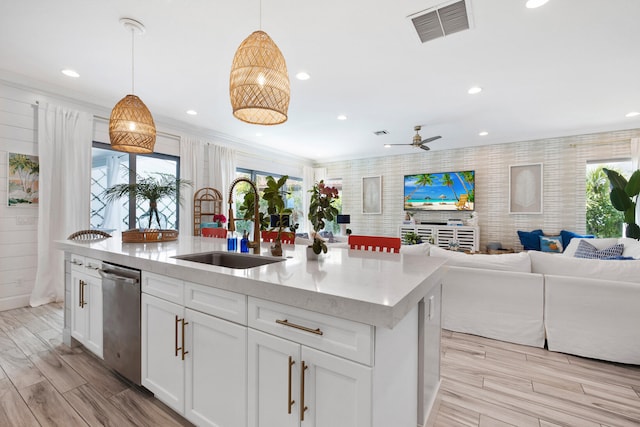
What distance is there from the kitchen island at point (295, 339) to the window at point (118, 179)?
3201 mm

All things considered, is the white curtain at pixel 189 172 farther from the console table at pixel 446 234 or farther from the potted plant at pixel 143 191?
the console table at pixel 446 234

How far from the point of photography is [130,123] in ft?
8.00

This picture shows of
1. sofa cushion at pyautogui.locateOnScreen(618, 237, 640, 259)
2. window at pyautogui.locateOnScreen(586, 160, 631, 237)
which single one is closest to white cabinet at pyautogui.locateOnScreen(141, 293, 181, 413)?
sofa cushion at pyautogui.locateOnScreen(618, 237, 640, 259)

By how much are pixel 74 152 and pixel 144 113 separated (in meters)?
2.14

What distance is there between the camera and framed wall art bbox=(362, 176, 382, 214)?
24.9 ft

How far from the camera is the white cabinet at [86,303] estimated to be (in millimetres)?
2033

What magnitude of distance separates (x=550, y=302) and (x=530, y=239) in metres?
3.58

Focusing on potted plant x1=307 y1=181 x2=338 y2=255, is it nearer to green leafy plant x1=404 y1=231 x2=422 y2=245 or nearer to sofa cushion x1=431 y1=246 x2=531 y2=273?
sofa cushion x1=431 y1=246 x2=531 y2=273

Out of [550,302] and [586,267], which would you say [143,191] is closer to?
[550,302]

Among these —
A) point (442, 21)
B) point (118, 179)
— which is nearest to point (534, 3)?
point (442, 21)

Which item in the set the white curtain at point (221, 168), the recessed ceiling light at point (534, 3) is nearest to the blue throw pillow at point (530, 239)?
the recessed ceiling light at point (534, 3)

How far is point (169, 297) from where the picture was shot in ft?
5.06

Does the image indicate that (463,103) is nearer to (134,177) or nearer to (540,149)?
(540,149)

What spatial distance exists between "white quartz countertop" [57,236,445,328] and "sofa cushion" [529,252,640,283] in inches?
65.4
